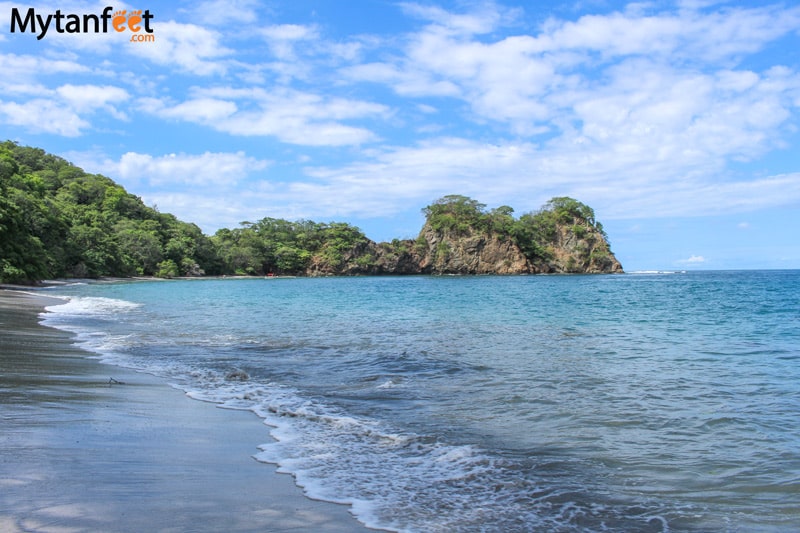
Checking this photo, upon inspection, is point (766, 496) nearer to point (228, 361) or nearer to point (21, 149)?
point (228, 361)

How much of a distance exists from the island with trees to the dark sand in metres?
76.6

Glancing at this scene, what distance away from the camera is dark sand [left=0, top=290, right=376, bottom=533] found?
3.37 metres

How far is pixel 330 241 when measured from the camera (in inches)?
5241

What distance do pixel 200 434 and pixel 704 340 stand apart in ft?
46.0

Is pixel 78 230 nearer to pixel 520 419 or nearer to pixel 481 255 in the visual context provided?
pixel 520 419

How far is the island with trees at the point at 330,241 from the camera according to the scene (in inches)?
3406

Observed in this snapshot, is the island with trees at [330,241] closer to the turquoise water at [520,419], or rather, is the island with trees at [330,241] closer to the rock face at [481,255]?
the rock face at [481,255]

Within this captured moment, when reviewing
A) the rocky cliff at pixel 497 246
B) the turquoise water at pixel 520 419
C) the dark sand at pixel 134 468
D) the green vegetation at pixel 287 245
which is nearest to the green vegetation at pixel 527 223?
the rocky cliff at pixel 497 246

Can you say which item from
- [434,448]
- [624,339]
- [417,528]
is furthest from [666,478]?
[624,339]

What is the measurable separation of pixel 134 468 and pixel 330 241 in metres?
130

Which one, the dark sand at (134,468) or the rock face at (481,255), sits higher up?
the rock face at (481,255)

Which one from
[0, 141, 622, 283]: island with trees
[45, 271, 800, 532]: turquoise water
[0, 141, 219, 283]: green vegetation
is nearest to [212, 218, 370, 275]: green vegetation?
[0, 141, 622, 283]: island with trees

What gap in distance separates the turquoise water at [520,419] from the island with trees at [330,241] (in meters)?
72.8

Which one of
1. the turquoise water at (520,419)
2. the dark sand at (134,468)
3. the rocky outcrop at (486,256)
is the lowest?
the turquoise water at (520,419)
